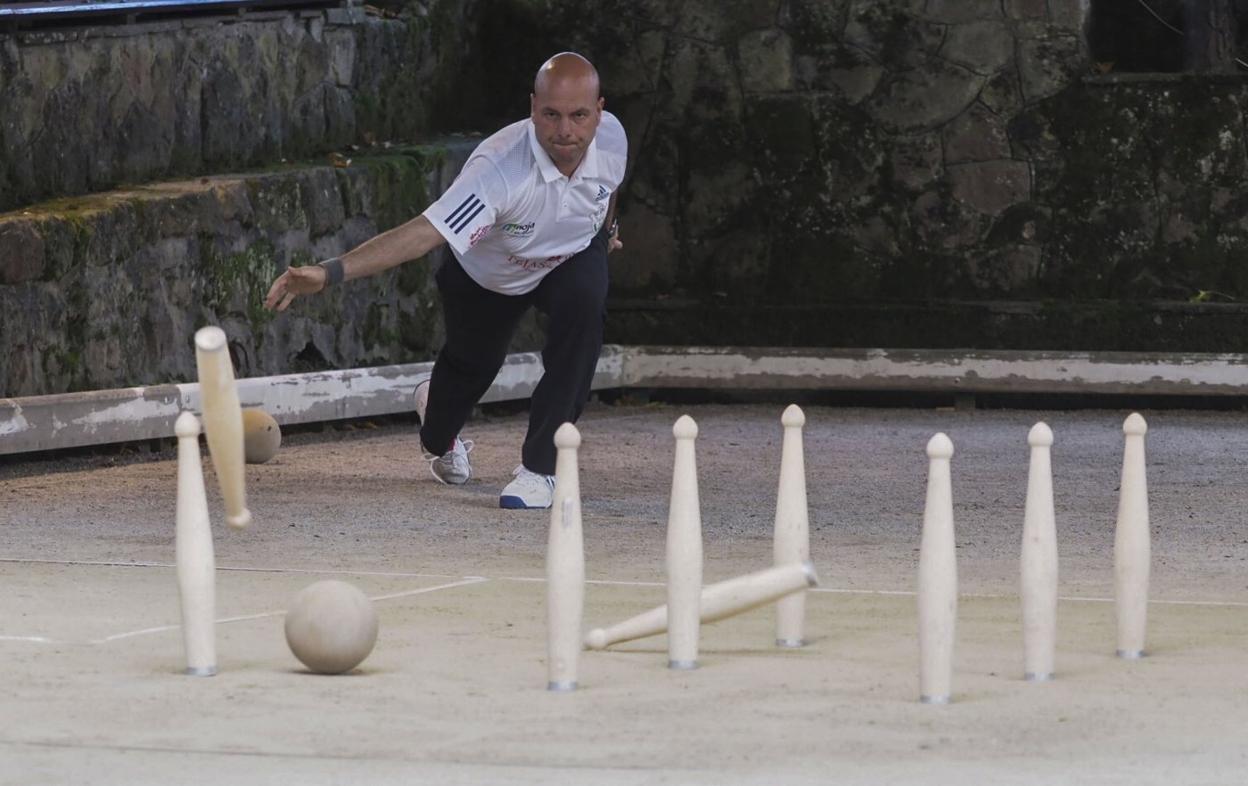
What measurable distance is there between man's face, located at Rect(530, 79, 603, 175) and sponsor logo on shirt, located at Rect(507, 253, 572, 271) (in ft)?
1.13

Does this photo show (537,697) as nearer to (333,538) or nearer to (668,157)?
(333,538)

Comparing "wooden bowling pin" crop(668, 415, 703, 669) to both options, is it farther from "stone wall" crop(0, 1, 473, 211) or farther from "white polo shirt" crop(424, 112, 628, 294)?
"stone wall" crop(0, 1, 473, 211)

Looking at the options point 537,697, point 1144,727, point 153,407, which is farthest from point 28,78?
point 1144,727

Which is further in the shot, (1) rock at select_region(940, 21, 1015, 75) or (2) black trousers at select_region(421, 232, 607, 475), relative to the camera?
(1) rock at select_region(940, 21, 1015, 75)

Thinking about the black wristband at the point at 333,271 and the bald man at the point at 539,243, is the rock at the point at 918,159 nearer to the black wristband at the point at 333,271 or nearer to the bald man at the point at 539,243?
the bald man at the point at 539,243

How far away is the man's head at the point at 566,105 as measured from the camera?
7504 millimetres

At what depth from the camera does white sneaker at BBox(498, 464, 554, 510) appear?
7703mm

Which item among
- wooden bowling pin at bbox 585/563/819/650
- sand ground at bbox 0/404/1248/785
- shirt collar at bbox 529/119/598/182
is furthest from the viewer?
shirt collar at bbox 529/119/598/182

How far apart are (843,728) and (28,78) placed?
5.46 meters

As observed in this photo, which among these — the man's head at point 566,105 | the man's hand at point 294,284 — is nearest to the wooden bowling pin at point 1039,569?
the man's hand at point 294,284

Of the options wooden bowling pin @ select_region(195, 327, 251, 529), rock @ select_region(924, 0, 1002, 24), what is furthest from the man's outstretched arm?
rock @ select_region(924, 0, 1002, 24)

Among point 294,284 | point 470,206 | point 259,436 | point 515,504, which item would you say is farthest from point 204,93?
point 294,284

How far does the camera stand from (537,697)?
4461 millimetres

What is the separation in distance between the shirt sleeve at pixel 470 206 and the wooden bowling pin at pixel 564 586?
2904 millimetres
